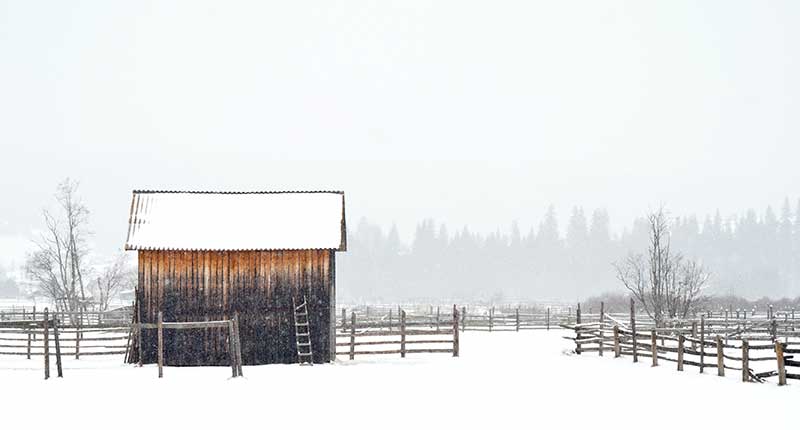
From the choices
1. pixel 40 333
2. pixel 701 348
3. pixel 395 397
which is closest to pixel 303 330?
pixel 40 333

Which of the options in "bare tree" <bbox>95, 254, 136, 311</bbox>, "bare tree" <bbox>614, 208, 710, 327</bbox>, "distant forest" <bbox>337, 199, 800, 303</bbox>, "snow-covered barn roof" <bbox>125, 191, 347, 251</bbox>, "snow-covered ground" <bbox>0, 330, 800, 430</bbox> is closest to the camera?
"snow-covered ground" <bbox>0, 330, 800, 430</bbox>

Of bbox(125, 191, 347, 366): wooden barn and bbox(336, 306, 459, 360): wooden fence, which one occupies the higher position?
bbox(125, 191, 347, 366): wooden barn

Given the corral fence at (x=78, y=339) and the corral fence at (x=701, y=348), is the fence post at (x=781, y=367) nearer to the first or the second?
the corral fence at (x=701, y=348)

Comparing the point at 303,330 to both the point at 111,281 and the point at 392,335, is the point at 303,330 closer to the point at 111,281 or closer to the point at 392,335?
the point at 392,335

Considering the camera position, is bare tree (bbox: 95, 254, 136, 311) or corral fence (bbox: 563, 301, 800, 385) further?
bare tree (bbox: 95, 254, 136, 311)

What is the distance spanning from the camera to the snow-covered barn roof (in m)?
24.2

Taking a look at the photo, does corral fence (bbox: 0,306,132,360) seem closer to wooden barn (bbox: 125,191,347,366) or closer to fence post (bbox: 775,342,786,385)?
wooden barn (bbox: 125,191,347,366)

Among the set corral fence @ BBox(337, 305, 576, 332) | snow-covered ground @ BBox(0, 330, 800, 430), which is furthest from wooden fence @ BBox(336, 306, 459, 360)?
corral fence @ BBox(337, 305, 576, 332)

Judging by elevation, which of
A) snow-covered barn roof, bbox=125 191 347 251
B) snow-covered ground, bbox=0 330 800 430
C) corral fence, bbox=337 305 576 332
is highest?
snow-covered barn roof, bbox=125 191 347 251

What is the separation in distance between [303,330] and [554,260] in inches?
4171

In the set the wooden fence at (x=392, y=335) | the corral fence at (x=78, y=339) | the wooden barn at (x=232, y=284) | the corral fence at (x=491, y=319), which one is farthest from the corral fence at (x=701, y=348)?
the corral fence at (x=78, y=339)

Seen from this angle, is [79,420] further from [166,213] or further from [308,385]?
[166,213]

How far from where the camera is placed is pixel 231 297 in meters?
24.2

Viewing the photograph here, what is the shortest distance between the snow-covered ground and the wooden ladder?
2.95 feet
